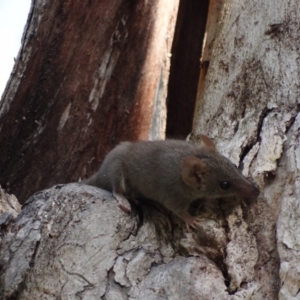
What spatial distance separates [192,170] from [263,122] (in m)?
0.64

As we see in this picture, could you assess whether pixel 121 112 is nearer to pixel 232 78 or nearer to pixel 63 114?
pixel 63 114

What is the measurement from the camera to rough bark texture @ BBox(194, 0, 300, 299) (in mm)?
4133

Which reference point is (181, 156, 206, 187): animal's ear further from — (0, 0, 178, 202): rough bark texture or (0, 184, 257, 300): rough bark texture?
(0, 0, 178, 202): rough bark texture

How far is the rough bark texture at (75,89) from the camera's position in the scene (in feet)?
21.4

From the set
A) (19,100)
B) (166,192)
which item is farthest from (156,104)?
(166,192)

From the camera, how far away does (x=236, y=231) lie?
4.38m

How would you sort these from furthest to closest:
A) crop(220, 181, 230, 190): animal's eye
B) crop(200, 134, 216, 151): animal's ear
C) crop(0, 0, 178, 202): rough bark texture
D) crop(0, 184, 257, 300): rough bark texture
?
crop(0, 0, 178, 202): rough bark texture, crop(200, 134, 216, 151): animal's ear, crop(220, 181, 230, 190): animal's eye, crop(0, 184, 257, 300): rough bark texture

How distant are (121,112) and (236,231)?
2.99 m

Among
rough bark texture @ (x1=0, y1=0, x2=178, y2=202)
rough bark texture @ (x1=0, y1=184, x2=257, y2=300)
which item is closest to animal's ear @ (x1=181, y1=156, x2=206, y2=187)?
rough bark texture @ (x1=0, y1=184, x2=257, y2=300)

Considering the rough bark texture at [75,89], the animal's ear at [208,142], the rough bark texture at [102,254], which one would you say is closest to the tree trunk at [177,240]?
the rough bark texture at [102,254]

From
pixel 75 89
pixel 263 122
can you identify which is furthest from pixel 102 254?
pixel 75 89

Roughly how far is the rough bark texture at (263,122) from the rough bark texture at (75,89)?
1291 mm

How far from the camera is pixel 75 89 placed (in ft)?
22.2

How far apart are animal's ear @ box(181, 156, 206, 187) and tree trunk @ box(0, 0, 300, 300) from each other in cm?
19
